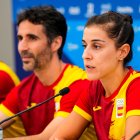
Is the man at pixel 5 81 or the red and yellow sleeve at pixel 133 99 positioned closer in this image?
the red and yellow sleeve at pixel 133 99

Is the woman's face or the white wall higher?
the white wall

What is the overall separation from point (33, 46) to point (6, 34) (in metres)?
1.29

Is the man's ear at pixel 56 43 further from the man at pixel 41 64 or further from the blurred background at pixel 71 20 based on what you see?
the blurred background at pixel 71 20

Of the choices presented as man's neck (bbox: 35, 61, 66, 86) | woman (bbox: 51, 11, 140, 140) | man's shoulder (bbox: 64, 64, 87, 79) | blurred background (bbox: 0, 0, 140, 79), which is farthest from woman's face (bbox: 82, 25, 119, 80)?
blurred background (bbox: 0, 0, 140, 79)

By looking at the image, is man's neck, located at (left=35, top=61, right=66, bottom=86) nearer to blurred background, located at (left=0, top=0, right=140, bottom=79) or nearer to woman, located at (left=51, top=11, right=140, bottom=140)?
blurred background, located at (left=0, top=0, right=140, bottom=79)

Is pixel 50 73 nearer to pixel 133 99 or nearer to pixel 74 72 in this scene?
pixel 74 72

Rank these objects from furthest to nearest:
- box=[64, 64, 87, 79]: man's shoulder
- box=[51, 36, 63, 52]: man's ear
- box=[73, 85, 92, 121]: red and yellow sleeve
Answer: box=[51, 36, 63, 52]: man's ear
box=[64, 64, 87, 79]: man's shoulder
box=[73, 85, 92, 121]: red and yellow sleeve

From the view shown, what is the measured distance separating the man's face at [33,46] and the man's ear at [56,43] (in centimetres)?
3

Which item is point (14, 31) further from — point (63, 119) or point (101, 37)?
point (101, 37)

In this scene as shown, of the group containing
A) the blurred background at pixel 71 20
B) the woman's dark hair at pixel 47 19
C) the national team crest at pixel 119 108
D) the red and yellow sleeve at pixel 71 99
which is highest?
the blurred background at pixel 71 20

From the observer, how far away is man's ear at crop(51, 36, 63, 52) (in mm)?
3318

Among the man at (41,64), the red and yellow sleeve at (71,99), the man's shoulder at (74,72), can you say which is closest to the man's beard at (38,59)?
the man at (41,64)

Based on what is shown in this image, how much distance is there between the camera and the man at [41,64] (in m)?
3.24

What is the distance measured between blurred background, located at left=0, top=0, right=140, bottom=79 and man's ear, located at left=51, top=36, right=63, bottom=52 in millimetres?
462
